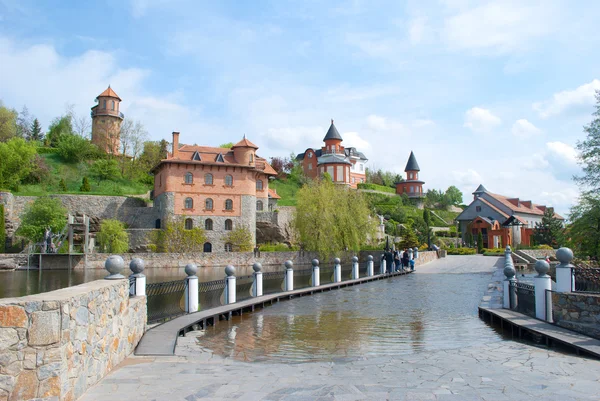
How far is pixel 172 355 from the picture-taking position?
753 centimetres

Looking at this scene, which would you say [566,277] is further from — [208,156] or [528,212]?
[528,212]

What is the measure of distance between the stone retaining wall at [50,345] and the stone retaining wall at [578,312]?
8209 millimetres

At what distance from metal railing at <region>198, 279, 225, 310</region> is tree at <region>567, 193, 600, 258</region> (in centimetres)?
2143

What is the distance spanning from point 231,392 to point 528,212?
78219mm

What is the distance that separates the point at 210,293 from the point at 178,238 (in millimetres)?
34704

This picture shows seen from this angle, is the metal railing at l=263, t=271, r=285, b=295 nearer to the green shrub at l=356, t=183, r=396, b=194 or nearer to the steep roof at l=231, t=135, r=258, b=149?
the steep roof at l=231, t=135, r=258, b=149

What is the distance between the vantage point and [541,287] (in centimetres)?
1014

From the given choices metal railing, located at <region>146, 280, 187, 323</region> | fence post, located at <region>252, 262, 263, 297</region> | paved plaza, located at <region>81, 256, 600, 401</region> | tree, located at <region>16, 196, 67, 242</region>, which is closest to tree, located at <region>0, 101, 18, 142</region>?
tree, located at <region>16, 196, 67, 242</region>

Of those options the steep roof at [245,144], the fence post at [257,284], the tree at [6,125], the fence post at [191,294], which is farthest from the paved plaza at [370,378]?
the tree at [6,125]

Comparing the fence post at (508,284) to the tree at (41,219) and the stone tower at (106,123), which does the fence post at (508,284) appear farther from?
the stone tower at (106,123)

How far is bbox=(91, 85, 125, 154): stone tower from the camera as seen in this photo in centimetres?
6444

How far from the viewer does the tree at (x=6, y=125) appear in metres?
63.9

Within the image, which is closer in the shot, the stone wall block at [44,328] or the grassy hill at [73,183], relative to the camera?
the stone wall block at [44,328]

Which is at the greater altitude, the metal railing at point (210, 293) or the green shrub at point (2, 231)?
the green shrub at point (2, 231)
